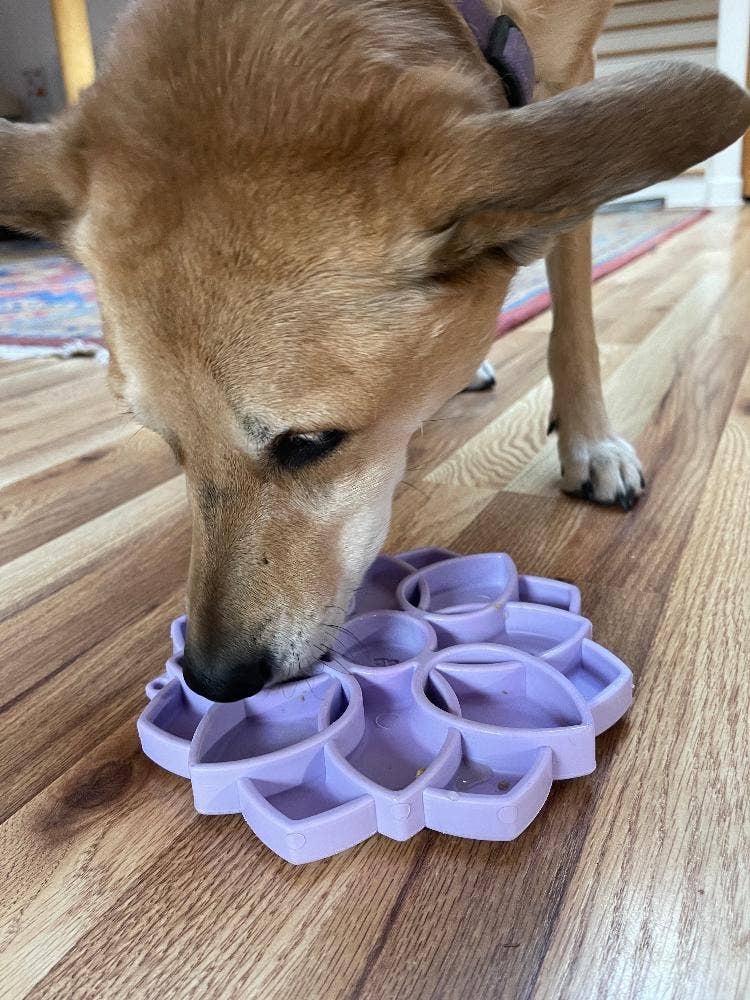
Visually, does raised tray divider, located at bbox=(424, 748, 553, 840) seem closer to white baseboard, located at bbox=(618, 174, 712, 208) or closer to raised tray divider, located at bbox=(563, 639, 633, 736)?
raised tray divider, located at bbox=(563, 639, 633, 736)

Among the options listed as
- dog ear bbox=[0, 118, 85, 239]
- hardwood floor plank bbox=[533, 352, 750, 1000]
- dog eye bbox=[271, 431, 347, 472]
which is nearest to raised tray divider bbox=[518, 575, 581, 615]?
hardwood floor plank bbox=[533, 352, 750, 1000]

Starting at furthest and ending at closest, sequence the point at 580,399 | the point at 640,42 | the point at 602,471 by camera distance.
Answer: the point at 640,42 → the point at 580,399 → the point at 602,471

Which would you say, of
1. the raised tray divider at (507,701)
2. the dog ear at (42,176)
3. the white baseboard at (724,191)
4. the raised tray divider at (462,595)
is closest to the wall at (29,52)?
the white baseboard at (724,191)

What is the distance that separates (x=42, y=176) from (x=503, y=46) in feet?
2.25

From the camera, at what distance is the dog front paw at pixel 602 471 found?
1.60m

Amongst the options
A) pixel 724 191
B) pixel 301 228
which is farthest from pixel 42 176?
pixel 724 191

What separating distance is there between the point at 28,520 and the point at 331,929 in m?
1.26

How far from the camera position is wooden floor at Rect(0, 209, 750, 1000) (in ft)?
2.41

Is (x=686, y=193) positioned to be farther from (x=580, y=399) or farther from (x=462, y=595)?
(x=462, y=595)

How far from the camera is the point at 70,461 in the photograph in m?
2.11

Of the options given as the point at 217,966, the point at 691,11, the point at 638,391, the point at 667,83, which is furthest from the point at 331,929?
the point at 691,11

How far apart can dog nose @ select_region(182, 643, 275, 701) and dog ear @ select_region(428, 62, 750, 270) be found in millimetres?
587

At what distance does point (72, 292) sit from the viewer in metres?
4.51

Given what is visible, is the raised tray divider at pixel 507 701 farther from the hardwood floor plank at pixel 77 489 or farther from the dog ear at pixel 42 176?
the hardwood floor plank at pixel 77 489
